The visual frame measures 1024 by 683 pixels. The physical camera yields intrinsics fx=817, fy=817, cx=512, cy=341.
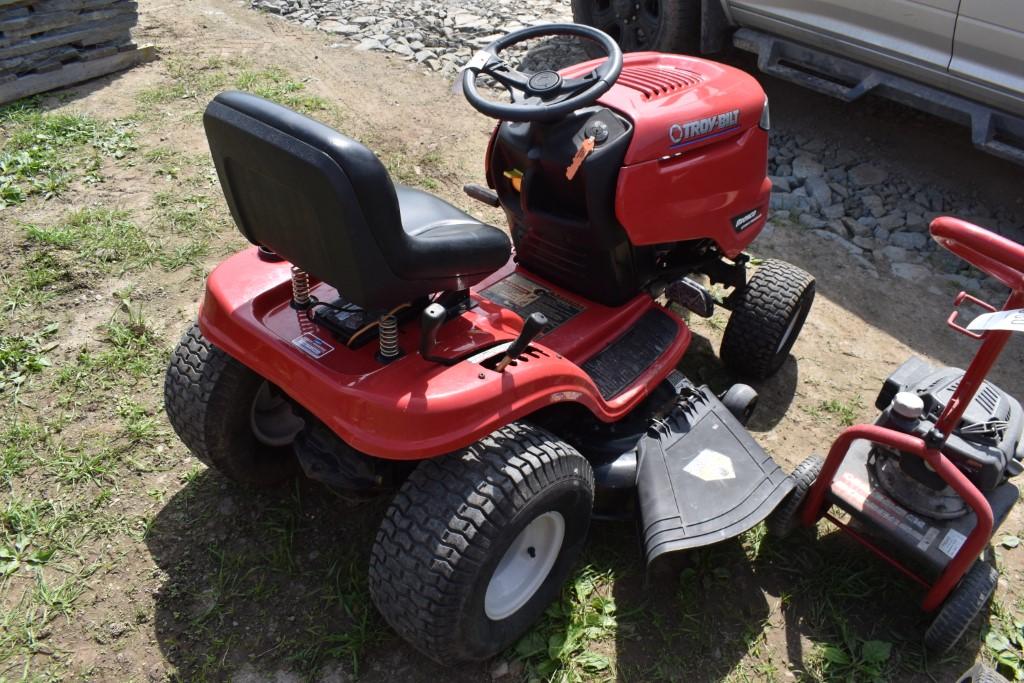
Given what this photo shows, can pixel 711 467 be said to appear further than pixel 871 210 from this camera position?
No

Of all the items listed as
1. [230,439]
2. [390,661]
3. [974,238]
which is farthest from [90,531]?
[974,238]

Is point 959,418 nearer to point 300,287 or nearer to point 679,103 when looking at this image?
point 679,103

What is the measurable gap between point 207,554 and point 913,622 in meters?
2.32

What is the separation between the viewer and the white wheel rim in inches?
94.3

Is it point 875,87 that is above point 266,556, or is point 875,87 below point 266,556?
above

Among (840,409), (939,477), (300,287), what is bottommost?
(840,409)

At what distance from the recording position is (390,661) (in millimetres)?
2438

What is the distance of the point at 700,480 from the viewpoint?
2.67 metres

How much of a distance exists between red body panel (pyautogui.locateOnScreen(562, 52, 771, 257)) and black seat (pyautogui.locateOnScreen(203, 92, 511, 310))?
83cm

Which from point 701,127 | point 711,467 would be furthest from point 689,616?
point 701,127

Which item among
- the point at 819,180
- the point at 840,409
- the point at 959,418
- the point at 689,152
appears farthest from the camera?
the point at 819,180

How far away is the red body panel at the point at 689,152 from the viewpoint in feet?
9.26

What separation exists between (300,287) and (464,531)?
846 millimetres

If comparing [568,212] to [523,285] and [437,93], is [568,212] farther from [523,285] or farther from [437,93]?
[437,93]
